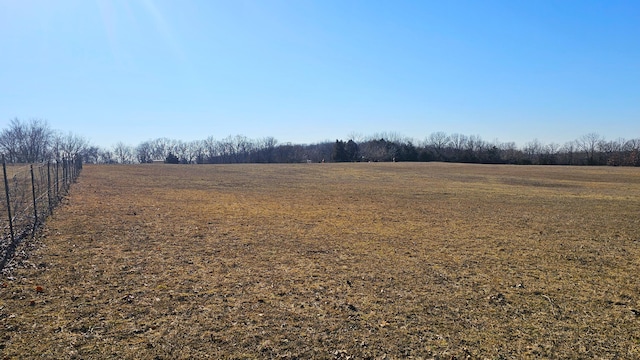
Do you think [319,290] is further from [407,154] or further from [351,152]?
[351,152]

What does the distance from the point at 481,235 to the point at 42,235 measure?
11.0 metres

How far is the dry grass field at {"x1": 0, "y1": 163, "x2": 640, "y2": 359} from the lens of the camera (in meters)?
4.23

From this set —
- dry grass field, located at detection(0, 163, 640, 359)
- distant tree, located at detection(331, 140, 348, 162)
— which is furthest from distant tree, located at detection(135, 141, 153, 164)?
dry grass field, located at detection(0, 163, 640, 359)

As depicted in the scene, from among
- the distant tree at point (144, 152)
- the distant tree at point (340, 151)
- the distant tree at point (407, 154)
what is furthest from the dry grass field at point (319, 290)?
the distant tree at point (144, 152)

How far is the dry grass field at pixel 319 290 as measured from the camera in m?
4.23

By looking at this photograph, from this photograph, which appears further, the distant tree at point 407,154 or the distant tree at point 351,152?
the distant tree at point 351,152

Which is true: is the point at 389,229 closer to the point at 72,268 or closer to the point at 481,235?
the point at 481,235

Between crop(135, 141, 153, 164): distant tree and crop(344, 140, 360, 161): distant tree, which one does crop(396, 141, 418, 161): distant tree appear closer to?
crop(344, 140, 360, 161): distant tree

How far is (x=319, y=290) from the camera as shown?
5.92m

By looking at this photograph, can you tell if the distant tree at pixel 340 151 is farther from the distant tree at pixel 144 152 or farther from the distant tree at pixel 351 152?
the distant tree at pixel 144 152

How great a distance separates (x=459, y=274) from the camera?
6.79 metres

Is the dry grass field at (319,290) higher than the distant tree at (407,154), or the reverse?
the distant tree at (407,154)

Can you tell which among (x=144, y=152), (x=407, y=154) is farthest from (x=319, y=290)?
(x=144, y=152)

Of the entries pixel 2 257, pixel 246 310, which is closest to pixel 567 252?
pixel 246 310
